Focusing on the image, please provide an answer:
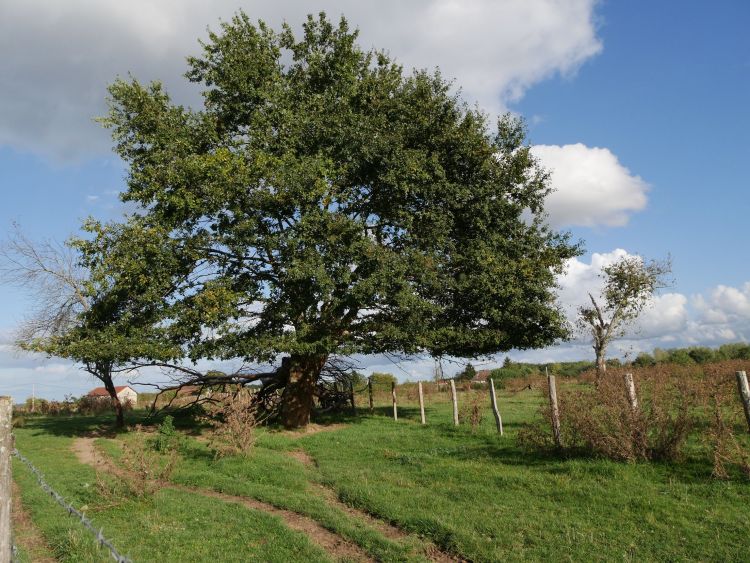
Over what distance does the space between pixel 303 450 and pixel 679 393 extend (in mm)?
11795

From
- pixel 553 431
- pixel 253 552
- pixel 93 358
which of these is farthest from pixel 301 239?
pixel 253 552

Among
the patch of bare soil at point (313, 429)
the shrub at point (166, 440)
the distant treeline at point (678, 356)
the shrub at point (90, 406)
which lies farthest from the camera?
the distant treeline at point (678, 356)

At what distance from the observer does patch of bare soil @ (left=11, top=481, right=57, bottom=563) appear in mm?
8617

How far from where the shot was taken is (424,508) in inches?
398

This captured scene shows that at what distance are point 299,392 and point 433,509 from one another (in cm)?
1429

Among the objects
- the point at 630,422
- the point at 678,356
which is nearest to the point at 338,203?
the point at 630,422

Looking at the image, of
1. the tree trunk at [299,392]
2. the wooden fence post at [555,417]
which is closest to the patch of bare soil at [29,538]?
the wooden fence post at [555,417]

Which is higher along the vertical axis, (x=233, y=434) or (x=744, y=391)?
(x=744, y=391)

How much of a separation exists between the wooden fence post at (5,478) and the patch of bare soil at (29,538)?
3.60 meters

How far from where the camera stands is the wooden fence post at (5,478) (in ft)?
17.8

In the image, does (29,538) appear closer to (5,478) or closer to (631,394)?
(5,478)

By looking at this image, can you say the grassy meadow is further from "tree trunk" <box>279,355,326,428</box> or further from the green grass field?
"tree trunk" <box>279,355,326,428</box>

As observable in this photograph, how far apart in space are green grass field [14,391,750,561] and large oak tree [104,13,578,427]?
587 centimetres

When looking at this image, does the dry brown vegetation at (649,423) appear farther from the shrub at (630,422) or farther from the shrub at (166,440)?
the shrub at (166,440)
